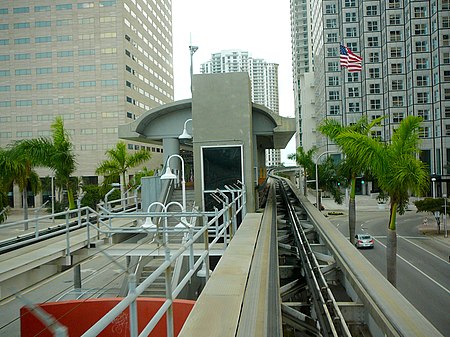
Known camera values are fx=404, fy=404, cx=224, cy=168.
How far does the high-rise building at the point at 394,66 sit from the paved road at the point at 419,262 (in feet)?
58.2

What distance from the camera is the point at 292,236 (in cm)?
1174

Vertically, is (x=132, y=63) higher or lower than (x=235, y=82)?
higher

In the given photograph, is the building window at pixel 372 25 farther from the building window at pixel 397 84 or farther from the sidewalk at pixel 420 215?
the sidewalk at pixel 420 215

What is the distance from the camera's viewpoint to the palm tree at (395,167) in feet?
37.0

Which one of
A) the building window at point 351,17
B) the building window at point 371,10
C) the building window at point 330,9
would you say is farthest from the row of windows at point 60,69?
the building window at point 371,10

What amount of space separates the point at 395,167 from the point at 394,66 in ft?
172

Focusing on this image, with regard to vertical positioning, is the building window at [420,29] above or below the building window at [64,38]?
below

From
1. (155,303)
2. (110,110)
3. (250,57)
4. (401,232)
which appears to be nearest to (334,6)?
(110,110)

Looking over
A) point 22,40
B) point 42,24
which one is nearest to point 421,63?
point 42,24

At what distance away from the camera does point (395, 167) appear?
37.6 feet

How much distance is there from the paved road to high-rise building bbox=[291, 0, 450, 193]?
17.8 m

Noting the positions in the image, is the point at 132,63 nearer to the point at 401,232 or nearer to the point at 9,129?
the point at 9,129

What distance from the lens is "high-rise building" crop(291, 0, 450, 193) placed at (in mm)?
53719

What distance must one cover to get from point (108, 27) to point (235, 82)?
2073 inches
